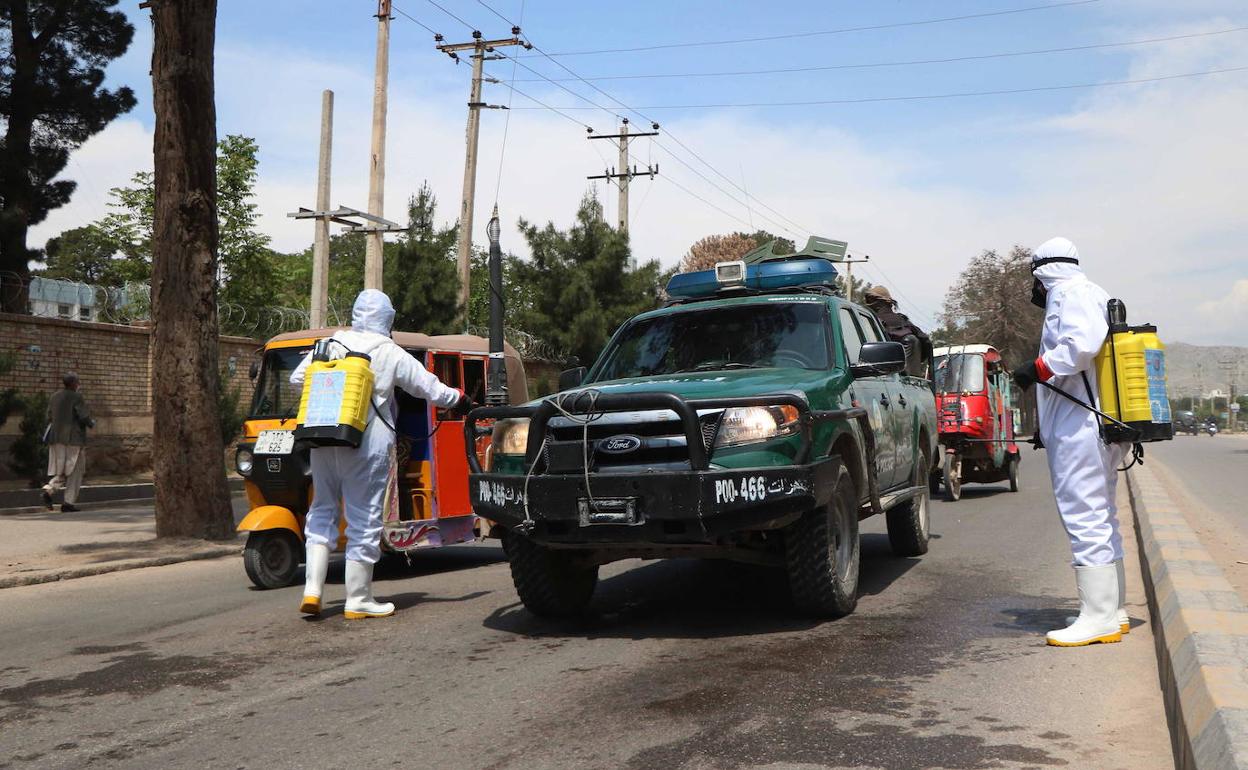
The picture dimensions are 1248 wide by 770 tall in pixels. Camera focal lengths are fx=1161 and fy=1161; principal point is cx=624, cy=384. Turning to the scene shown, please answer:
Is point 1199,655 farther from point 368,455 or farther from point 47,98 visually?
point 47,98

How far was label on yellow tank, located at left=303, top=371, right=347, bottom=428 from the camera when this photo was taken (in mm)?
7047

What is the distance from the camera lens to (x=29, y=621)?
7656 millimetres

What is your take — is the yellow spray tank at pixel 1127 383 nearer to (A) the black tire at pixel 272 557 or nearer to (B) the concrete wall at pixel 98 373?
(A) the black tire at pixel 272 557

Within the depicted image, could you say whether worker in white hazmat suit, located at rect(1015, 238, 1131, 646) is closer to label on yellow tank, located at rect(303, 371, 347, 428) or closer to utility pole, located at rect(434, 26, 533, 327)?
label on yellow tank, located at rect(303, 371, 347, 428)

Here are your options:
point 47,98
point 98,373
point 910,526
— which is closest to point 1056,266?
point 910,526

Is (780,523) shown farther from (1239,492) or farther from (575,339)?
(575,339)

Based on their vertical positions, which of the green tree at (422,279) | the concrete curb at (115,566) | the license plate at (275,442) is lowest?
the concrete curb at (115,566)

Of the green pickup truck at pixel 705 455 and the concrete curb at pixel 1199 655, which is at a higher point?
the green pickup truck at pixel 705 455

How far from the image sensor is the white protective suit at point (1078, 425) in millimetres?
5789

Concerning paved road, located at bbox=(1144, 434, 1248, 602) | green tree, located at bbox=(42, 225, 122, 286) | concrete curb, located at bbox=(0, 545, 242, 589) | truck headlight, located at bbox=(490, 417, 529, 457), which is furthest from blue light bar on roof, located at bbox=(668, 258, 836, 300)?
green tree, located at bbox=(42, 225, 122, 286)

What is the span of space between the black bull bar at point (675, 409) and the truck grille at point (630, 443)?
0.23 feet

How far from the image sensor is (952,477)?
16.6 metres

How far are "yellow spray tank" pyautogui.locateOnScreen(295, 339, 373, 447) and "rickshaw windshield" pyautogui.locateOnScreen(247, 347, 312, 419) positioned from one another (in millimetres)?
2460

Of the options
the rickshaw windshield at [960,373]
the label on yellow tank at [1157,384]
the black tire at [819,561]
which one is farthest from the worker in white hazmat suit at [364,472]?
the rickshaw windshield at [960,373]
